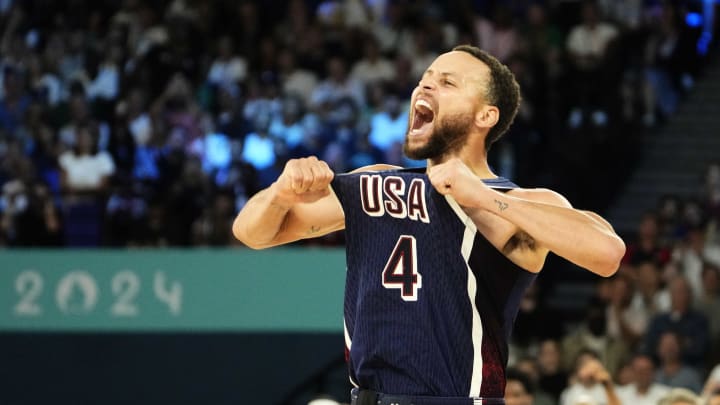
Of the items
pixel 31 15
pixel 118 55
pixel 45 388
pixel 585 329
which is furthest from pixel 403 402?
pixel 31 15

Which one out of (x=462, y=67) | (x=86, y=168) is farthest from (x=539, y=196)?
(x=86, y=168)

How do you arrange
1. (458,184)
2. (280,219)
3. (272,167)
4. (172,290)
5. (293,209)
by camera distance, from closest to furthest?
1. (458,184)
2. (280,219)
3. (293,209)
4. (172,290)
5. (272,167)

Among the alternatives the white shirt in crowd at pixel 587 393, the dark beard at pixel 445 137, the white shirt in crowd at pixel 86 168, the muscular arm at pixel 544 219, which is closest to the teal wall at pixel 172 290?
the white shirt in crowd at pixel 86 168

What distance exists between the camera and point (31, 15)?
54.8 feet

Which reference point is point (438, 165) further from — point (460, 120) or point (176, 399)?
point (176, 399)

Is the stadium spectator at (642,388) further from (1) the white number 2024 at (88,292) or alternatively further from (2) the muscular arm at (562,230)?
(2) the muscular arm at (562,230)

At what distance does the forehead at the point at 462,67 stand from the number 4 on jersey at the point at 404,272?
1.92 feet

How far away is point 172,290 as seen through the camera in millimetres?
11672

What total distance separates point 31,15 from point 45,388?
6.42 m

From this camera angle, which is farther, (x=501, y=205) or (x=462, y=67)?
(x=462, y=67)

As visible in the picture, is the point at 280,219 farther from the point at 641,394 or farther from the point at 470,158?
the point at 641,394

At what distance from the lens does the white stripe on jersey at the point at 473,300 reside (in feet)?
12.3

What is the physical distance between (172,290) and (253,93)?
382 cm

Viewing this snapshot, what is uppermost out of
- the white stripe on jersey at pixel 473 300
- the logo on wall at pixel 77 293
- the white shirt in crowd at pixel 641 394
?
the white stripe on jersey at pixel 473 300
